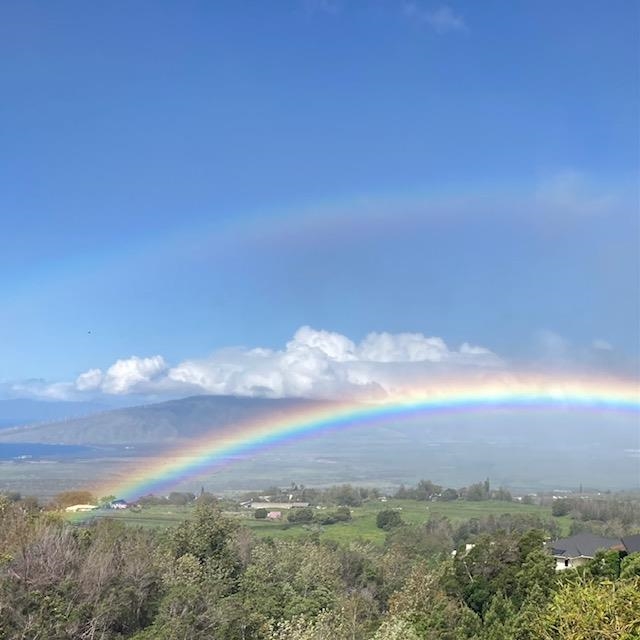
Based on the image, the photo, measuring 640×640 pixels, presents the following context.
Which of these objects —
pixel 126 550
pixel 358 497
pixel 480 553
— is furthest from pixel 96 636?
pixel 358 497

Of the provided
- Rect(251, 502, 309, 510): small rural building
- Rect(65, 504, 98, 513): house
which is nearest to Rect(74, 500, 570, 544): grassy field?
Rect(65, 504, 98, 513): house

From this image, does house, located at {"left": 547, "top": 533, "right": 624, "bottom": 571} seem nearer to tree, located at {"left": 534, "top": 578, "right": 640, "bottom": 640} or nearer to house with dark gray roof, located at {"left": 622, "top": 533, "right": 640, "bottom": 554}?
house with dark gray roof, located at {"left": 622, "top": 533, "right": 640, "bottom": 554}

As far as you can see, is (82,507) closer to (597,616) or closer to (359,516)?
(359,516)

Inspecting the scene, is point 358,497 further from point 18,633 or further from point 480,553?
point 18,633

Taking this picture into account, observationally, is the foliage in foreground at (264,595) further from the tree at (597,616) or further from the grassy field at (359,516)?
the grassy field at (359,516)

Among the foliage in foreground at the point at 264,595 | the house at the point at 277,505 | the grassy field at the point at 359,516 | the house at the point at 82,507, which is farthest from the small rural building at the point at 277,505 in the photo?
the foliage in foreground at the point at 264,595

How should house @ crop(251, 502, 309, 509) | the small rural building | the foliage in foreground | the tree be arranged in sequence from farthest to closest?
house @ crop(251, 502, 309, 509) → the small rural building → the foliage in foreground → the tree

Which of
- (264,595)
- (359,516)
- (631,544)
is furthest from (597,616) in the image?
(359,516)
